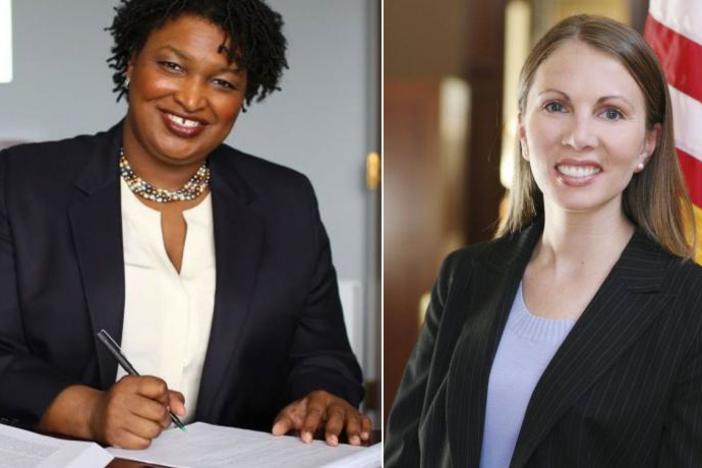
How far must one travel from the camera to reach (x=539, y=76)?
107 centimetres

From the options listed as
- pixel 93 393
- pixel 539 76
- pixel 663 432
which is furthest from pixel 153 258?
pixel 663 432

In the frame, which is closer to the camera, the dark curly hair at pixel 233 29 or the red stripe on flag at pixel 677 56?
the red stripe on flag at pixel 677 56

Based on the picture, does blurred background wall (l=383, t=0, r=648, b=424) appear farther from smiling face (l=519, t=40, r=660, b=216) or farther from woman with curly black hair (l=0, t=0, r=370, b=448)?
woman with curly black hair (l=0, t=0, r=370, b=448)

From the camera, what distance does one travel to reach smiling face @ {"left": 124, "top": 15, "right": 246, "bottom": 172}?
1.65 metres

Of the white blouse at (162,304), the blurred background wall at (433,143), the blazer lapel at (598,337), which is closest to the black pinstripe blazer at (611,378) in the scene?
the blazer lapel at (598,337)

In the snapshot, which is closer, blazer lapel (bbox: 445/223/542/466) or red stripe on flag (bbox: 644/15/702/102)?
blazer lapel (bbox: 445/223/542/466)

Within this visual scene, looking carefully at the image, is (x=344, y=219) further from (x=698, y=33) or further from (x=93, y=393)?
(x=698, y=33)

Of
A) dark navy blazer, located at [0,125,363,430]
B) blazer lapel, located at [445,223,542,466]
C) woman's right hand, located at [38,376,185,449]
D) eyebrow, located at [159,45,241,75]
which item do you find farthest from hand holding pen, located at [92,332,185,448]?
eyebrow, located at [159,45,241,75]

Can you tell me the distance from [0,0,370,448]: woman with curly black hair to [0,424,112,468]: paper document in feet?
0.93

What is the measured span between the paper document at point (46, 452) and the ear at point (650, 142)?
0.69 metres

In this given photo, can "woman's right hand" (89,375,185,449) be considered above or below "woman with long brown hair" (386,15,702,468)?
below

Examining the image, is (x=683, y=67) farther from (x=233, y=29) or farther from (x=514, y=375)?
(x=233, y=29)

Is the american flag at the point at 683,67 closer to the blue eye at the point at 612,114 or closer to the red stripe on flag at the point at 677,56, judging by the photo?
the red stripe on flag at the point at 677,56

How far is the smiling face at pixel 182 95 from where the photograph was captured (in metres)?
Answer: 1.65
